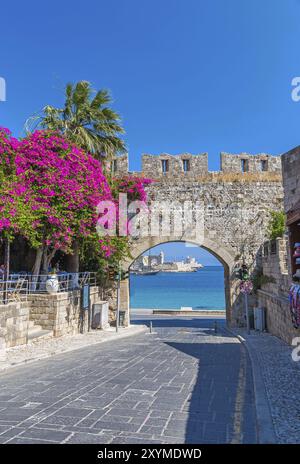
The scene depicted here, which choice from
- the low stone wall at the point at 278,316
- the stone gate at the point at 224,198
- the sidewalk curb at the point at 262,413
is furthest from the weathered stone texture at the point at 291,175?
the sidewalk curb at the point at 262,413

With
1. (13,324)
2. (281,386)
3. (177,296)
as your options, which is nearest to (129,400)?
(281,386)

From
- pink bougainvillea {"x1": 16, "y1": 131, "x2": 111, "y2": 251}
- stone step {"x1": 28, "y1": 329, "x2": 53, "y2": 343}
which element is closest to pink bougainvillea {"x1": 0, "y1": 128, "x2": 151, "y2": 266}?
pink bougainvillea {"x1": 16, "y1": 131, "x2": 111, "y2": 251}

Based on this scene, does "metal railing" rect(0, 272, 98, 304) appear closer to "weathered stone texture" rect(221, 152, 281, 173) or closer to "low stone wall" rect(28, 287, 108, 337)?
"low stone wall" rect(28, 287, 108, 337)

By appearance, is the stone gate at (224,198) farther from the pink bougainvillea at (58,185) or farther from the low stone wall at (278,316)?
the pink bougainvillea at (58,185)

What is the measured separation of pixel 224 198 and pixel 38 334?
11.2 m

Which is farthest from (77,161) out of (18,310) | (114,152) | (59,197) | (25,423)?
(25,423)

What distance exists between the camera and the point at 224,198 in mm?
16656

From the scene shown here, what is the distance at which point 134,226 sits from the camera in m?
16.6

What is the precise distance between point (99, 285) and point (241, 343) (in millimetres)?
7649

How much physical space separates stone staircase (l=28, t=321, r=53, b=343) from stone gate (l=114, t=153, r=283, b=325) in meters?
6.28

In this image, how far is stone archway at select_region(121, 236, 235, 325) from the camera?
16031mm

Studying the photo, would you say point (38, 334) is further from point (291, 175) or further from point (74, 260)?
point (291, 175)

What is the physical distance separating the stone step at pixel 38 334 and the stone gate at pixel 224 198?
6.29m
